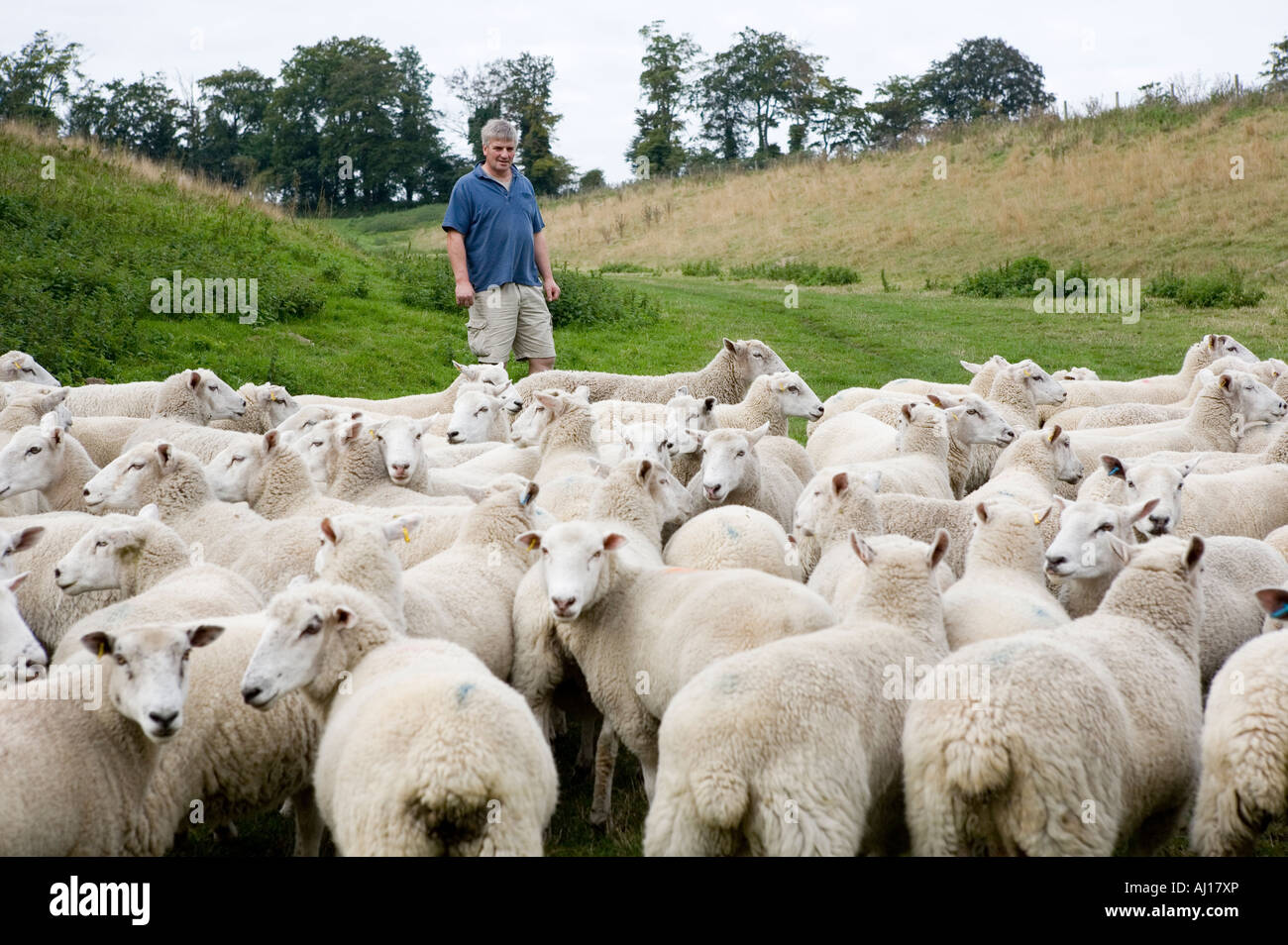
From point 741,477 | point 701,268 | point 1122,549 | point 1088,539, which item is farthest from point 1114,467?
point 701,268

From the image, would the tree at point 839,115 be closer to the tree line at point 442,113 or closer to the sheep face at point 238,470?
the tree line at point 442,113

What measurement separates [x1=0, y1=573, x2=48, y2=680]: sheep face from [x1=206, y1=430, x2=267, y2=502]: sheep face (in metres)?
2.08

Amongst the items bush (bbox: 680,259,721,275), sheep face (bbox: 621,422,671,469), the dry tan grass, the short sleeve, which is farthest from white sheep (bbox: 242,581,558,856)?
bush (bbox: 680,259,721,275)

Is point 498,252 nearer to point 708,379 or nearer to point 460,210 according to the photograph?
point 460,210

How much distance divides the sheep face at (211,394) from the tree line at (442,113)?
3047cm

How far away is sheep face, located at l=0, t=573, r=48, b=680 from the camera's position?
443 centimetres

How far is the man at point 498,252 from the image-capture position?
9641mm

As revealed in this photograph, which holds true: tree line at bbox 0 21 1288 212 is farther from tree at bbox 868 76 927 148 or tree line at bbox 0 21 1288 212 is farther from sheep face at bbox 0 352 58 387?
sheep face at bbox 0 352 58 387

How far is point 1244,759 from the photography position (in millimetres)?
3590

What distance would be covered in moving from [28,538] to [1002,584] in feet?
14.0

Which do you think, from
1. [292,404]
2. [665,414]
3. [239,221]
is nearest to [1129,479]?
[665,414]

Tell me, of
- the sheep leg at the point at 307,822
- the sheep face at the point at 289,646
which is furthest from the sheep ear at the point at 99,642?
the sheep leg at the point at 307,822

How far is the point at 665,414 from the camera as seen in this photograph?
28.0ft

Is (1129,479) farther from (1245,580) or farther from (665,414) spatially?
(665,414)
